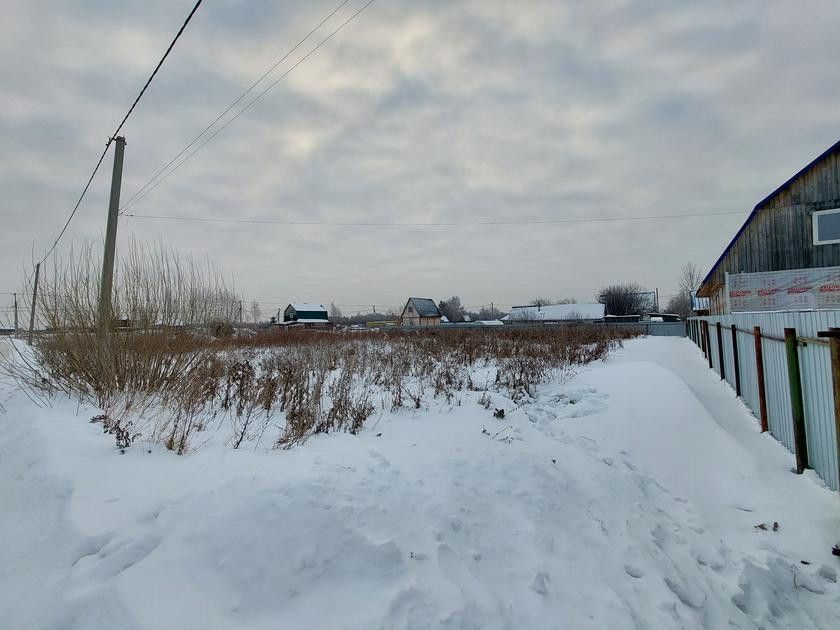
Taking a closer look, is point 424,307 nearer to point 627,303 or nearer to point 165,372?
point 627,303

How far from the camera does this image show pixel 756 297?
1312 centimetres

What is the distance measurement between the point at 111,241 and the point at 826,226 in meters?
17.2

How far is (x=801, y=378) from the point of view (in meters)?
3.72

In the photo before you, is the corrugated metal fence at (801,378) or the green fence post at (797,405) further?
the green fence post at (797,405)

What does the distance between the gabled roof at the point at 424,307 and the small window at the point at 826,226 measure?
47903 mm

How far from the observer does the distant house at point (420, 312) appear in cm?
5842

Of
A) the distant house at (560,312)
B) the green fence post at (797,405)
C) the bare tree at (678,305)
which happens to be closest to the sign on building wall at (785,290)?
the green fence post at (797,405)

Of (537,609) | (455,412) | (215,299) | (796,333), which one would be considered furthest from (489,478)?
(215,299)

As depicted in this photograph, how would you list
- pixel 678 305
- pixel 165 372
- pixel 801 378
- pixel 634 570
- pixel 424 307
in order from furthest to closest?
pixel 678 305, pixel 424 307, pixel 165 372, pixel 801 378, pixel 634 570

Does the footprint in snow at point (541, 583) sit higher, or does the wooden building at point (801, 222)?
the wooden building at point (801, 222)

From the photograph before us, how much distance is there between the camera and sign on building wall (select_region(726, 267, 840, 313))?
11352 mm

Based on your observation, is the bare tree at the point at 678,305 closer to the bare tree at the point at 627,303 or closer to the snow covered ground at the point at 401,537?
the bare tree at the point at 627,303

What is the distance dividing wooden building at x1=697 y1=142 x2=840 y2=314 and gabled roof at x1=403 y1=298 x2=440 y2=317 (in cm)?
4638

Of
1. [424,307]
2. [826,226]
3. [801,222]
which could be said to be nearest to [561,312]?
[424,307]
